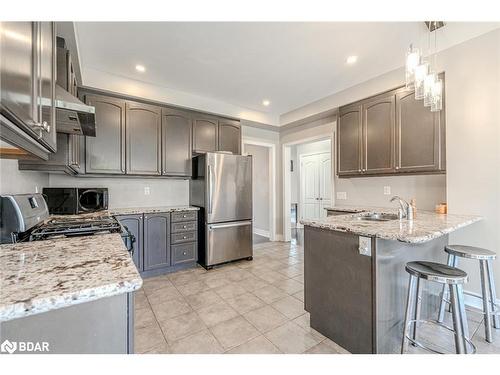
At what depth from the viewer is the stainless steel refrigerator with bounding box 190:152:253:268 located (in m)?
3.37

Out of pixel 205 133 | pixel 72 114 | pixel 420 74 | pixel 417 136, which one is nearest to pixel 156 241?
pixel 205 133

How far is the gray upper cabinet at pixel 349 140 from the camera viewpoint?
332cm

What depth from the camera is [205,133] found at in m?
3.79

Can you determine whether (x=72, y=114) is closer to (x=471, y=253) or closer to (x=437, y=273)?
(x=437, y=273)

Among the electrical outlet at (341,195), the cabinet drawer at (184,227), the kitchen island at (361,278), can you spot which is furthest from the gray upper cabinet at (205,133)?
the kitchen island at (361,278)

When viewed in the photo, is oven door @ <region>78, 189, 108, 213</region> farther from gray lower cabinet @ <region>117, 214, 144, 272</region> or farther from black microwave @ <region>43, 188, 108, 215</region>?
gray lower cabinet @ <region>117, 214, 144, 272</region>

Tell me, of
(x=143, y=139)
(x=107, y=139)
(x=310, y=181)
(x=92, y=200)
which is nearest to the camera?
(x=92, y=200)

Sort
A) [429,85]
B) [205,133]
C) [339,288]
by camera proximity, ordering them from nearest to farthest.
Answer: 1. [339,288]
2. [429,85]
3. [205,133]

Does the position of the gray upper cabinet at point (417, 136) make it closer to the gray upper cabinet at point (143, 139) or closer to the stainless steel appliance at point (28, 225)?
the stainless steel appliance at point (28, 225)

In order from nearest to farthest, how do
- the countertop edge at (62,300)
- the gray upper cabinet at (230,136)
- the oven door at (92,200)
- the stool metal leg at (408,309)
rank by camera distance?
the countertop edge at (62,300), the stool metal leg at (408,309), the oven door at (92,200), the gray upper cabinet at (230,136)

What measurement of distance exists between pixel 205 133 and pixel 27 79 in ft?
9.85

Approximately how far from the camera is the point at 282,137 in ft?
16.7

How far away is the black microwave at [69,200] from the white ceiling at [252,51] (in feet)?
4.96
